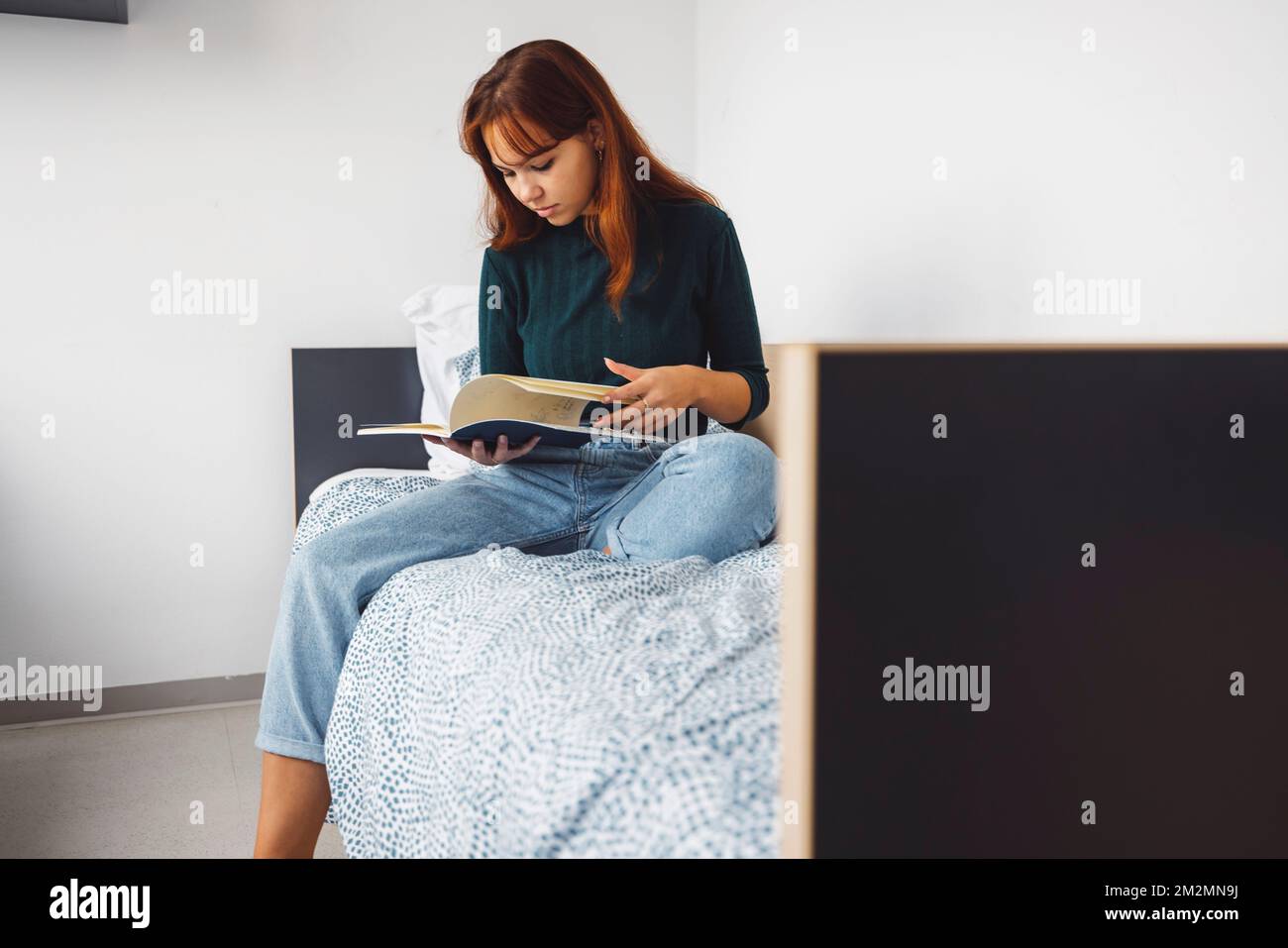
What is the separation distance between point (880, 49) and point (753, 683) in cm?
151

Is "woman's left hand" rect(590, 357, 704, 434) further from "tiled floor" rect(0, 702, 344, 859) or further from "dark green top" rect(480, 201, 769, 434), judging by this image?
"tiled floor" rect(0, 702, 344, 859)

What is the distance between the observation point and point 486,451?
1.35 metres

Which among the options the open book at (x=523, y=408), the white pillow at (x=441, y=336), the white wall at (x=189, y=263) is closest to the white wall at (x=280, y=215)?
the white wall at (x=189, y=263)

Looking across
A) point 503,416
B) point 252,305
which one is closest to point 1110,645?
point 503,416

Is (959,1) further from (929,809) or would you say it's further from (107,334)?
(107,334)

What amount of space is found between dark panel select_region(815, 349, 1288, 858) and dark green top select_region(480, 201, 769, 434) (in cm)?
76

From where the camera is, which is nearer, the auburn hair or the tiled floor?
the auburn hair

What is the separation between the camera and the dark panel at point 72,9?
197 centimetres

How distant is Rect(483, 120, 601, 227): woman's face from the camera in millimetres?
1345

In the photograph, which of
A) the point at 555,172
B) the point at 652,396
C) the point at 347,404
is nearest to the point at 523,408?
the point at 652,396

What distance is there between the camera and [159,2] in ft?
7.04

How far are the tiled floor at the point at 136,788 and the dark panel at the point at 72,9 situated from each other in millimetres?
1476

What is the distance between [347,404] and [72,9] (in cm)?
94

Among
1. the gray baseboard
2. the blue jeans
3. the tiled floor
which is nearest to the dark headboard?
the gray baseboard
